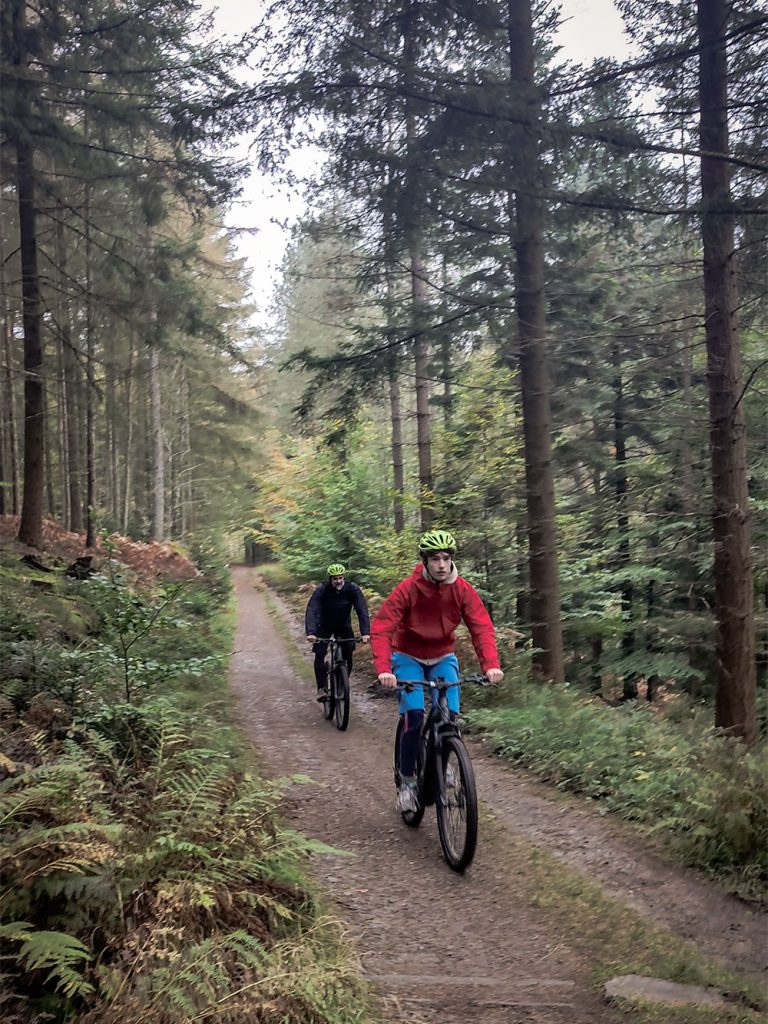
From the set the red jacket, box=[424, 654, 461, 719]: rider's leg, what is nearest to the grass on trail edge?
box=[424, 654, 461, 719]: rider's leg

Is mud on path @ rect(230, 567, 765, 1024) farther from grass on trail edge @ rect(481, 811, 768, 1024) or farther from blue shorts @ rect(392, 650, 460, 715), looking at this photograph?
blue shorts @ rect(392, 650, 460, 715)

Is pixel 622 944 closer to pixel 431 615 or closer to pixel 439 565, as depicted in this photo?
pixel 431 615

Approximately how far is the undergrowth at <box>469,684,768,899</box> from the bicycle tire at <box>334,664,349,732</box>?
Result: 1.64 metres

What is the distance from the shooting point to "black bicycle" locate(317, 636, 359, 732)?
30.5 feet

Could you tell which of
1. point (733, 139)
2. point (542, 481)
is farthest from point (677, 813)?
point (733, 139)

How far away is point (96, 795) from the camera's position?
419 cm

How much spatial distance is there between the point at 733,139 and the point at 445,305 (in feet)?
14.3

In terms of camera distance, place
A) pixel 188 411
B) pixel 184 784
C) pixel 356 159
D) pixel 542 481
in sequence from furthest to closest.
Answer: pixel 188 411, pixel 542 481, pixel 356 159, pixel 184 784

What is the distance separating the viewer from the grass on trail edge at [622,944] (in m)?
3.27

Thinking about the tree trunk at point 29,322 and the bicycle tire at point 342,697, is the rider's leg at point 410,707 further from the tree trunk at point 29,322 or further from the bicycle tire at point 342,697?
the tree trunk at point 29,322

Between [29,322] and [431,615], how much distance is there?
11160 mm

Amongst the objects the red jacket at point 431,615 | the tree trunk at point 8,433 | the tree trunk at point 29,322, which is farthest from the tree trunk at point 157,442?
the red jacket at point 431,615

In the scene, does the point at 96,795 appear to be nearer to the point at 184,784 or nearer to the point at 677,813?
the point at 184,784

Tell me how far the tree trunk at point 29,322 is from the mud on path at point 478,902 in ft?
27.3
